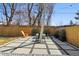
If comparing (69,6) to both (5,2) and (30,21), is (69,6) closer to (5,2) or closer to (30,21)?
(30,21)

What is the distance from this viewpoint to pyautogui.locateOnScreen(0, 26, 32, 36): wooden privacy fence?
28.6ft

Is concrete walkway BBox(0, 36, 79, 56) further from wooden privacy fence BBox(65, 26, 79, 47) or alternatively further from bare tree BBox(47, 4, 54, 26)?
bare tree BBox(47, 4, 54, 26)

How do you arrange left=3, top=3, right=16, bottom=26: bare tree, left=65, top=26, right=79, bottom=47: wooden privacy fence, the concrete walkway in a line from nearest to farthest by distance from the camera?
the concrete walkway
left=3, top=3, right=16, bottom=26: bare tree
left=65, top=26, right=79, bottom=47: wooden privacy fence

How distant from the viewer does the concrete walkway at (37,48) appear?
828 cm

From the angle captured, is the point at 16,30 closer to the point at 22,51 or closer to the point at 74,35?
the point at 22,51

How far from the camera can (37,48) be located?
28.2 feet

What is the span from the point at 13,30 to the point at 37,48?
3.50 feet

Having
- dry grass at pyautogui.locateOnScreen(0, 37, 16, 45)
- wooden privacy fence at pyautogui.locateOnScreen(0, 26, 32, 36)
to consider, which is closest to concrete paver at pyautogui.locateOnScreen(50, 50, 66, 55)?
wooden privacy fence at pyautogui.locateOnScreen(0, 26, 32, 36)

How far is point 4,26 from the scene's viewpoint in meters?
8.70

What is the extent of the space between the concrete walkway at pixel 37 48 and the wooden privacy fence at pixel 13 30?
0.27 meters

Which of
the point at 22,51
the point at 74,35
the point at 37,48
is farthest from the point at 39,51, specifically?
the point at 74,35

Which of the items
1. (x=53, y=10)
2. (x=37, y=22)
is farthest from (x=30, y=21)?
(x=53, y=10)

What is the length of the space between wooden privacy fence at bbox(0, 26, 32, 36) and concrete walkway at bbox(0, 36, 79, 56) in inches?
10.7

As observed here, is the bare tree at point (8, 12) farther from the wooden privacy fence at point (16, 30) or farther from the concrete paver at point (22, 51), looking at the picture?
the concrete paver at point (22, 51)
